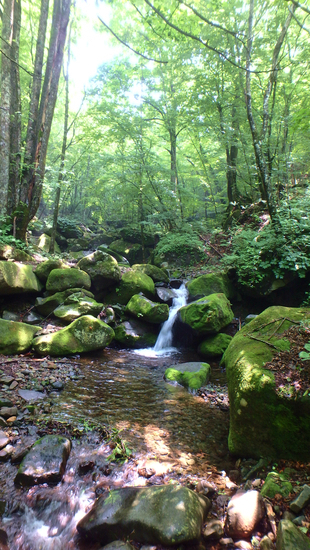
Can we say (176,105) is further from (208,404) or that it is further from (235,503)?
(235,503)

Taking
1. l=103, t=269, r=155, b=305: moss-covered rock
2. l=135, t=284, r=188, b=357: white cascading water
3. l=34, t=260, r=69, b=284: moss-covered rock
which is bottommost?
l=135, t=284, r=188, b=357: white cascading water

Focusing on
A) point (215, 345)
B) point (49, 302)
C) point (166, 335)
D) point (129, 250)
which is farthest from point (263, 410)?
point (129, 250)

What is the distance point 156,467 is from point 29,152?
31.8ft

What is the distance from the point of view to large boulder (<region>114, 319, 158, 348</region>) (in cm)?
752

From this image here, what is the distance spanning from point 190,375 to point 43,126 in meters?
9.32

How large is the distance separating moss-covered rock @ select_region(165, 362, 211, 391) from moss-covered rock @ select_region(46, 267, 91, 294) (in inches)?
157

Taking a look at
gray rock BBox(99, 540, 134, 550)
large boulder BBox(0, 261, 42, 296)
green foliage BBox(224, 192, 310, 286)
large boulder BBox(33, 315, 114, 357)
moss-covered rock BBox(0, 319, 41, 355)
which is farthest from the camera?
green foliage BBox(224, 192, 310, 286)

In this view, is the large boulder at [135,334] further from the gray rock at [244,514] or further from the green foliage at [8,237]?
the gray rock at [244,514]

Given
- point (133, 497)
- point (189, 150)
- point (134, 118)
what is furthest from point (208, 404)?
point (189, 150)

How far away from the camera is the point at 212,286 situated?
8758 mm

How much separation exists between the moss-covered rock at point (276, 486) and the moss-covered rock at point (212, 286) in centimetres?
646

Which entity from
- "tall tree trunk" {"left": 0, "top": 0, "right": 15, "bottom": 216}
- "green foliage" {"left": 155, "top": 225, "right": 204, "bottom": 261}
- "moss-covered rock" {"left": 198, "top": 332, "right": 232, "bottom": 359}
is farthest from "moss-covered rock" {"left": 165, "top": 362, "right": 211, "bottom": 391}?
"tall tree trunk" {"left": 0, "top": 0, "right": 15, "bottom": 216}

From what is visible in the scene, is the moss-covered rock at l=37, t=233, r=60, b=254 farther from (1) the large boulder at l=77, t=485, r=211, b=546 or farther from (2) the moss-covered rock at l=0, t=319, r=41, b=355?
(1) the large boulder at l=77, t=485, r=211, b=546

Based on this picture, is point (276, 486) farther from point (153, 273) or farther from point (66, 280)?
point (153, 273)
